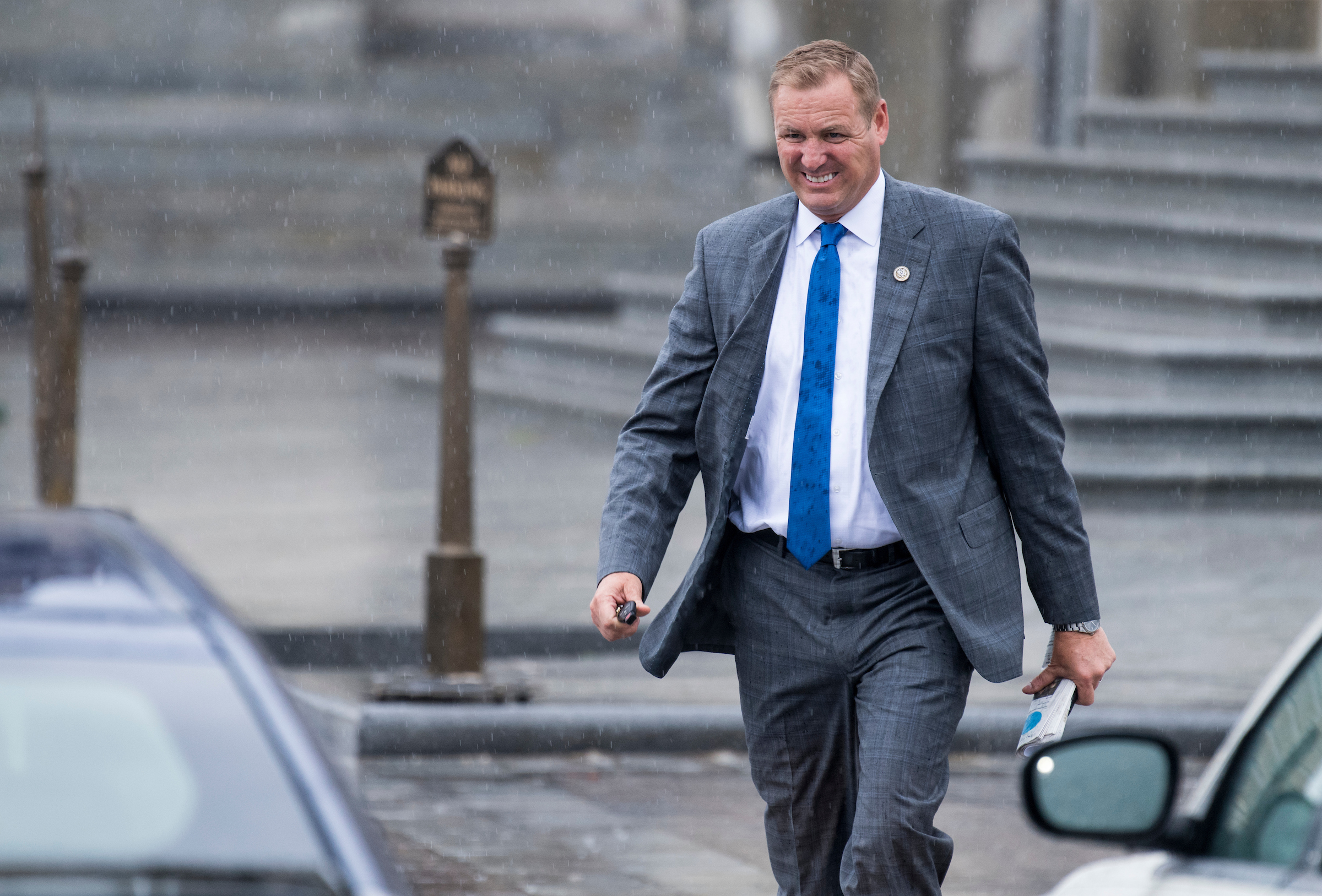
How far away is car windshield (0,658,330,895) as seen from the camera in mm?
2012

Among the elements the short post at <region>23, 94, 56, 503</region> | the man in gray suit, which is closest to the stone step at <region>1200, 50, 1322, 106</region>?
the short post at <region>23, 94, 56, 503</region>

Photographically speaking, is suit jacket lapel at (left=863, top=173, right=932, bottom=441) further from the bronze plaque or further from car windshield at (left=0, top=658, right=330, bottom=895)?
the bronze plaque

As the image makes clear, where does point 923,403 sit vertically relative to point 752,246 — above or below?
below

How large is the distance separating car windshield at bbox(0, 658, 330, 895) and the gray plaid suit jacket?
63.4 inches

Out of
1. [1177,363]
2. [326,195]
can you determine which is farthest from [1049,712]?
[326,195]

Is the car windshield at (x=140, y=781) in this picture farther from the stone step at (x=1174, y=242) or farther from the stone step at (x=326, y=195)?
the stone step at (x=326, y=195)

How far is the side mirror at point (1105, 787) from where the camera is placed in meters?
2.38

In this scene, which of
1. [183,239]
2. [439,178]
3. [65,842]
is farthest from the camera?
[183,239]

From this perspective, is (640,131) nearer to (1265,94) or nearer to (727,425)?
(1265,94)

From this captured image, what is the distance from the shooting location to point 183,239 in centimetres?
2219

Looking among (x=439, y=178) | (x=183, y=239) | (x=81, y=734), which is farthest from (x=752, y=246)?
(x=183, y=239)

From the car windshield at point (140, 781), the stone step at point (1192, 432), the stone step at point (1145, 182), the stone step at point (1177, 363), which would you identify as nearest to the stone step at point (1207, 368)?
the stone step at point (1177, 363)

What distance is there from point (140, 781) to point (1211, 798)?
1208mm

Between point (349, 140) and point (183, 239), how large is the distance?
2130mm
